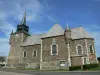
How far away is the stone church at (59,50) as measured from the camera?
93.3 feet

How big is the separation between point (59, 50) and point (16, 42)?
55.9ft

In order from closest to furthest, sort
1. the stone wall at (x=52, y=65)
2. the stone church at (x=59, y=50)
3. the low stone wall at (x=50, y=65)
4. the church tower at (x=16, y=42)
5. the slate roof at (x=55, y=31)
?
the stone wall at (x=52, y=65) → the stone church at (x=59, y=50) → the low stone wall at (x=50, y=65) → the slate roof at (x=55, y=31) → the church tower at (x=16, y=42)

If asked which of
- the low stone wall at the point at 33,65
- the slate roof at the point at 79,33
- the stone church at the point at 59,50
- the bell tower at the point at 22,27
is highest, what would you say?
the bell tower at the point at 22,27

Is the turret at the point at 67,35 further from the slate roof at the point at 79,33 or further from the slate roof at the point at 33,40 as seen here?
the slate roof at the point at 33,40

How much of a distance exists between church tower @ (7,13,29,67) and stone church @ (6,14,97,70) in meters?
0.88

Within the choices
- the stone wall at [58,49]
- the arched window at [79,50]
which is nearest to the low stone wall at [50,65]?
the stone wall at [58,49]

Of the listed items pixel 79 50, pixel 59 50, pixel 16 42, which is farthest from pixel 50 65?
pixel 16 42

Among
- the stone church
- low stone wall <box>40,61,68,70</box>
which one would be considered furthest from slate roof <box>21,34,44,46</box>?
low stone wall <box>40,61,68,70</box>

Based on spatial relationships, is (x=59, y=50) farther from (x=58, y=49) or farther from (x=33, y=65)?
(x=33, y=65)

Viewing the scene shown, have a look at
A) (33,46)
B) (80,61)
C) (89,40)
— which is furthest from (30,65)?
(89,40)

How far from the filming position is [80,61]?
88.5 ft

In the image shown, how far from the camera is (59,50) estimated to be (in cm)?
2969

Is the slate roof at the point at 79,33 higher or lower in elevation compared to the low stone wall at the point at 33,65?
higher

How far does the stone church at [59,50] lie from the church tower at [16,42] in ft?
2.89
